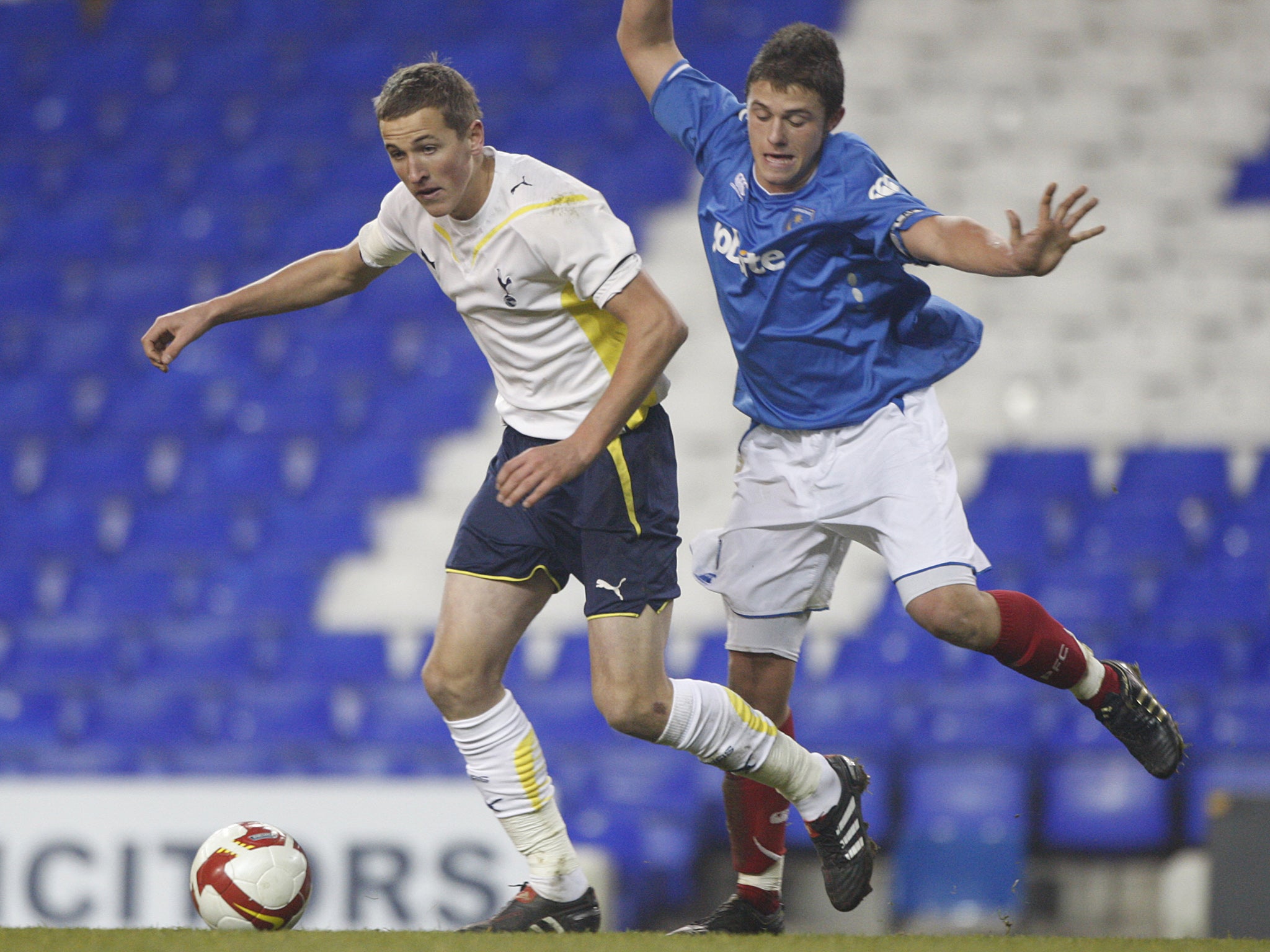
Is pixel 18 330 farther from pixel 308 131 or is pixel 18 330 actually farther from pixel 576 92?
pixel 576 92

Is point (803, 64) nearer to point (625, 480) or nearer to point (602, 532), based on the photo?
point (625, 480)

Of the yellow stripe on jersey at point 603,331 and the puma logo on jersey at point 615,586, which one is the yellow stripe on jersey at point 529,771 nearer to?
the puma logo on jersey at point 615,586

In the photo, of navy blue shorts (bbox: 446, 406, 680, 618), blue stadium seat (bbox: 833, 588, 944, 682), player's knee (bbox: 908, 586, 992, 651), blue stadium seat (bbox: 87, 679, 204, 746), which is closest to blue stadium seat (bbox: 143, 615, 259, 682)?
blue stadium seat (bbox: 87, 679, 204, 746)

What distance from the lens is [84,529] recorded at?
18.5 ft

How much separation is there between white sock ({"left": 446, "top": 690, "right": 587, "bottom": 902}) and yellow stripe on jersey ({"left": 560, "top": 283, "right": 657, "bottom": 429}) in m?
0.64

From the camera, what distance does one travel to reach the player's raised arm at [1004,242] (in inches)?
93.2

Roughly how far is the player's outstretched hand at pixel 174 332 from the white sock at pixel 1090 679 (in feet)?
6.34

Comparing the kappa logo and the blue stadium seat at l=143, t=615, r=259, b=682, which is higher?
the kappa logo

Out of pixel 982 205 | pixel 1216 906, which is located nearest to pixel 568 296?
pixel 1216 906

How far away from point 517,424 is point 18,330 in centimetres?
389

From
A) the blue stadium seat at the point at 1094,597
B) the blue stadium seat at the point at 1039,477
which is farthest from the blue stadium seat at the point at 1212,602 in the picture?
the blue stadium seat at the point at 1039,477

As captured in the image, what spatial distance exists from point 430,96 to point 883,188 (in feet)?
2.88

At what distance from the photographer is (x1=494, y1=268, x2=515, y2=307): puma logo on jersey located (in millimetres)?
2736

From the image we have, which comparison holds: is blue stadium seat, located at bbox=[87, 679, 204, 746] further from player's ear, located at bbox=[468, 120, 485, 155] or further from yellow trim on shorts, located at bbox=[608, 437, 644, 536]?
player's ear, located at bbox=[468, 120, 485, 155]
